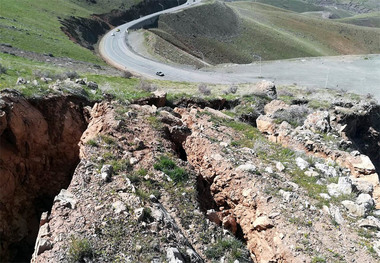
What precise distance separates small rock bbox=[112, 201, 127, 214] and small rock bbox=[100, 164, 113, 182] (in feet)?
3.48

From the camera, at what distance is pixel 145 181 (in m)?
9.30

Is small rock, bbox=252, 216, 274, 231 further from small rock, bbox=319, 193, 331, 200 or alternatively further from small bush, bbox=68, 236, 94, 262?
small bush, bbox=68, 236, 94, 262

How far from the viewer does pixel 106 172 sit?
8.91 m

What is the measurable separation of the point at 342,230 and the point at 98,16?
8223 cm

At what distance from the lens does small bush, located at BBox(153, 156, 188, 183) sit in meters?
9.77

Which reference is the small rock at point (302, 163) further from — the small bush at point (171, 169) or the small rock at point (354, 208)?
the small bush at point (171, 169)

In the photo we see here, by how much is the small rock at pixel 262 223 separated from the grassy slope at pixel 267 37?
217ft

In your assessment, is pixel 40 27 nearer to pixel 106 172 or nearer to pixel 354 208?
pixel 106 172

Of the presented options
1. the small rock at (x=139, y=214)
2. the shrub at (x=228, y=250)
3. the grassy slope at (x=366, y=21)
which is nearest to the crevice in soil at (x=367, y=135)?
the shrub at (x=228, y=250)

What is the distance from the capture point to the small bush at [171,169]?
32.1 feet

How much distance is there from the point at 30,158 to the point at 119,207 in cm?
672

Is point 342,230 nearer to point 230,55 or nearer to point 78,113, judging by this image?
point 78,113

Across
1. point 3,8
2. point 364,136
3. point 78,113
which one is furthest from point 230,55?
point 78,113

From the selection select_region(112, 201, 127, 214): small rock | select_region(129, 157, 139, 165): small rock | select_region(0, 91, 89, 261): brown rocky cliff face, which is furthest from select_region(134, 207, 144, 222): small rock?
select_region(0, 91, 89, 261): brown rocky cliff face
